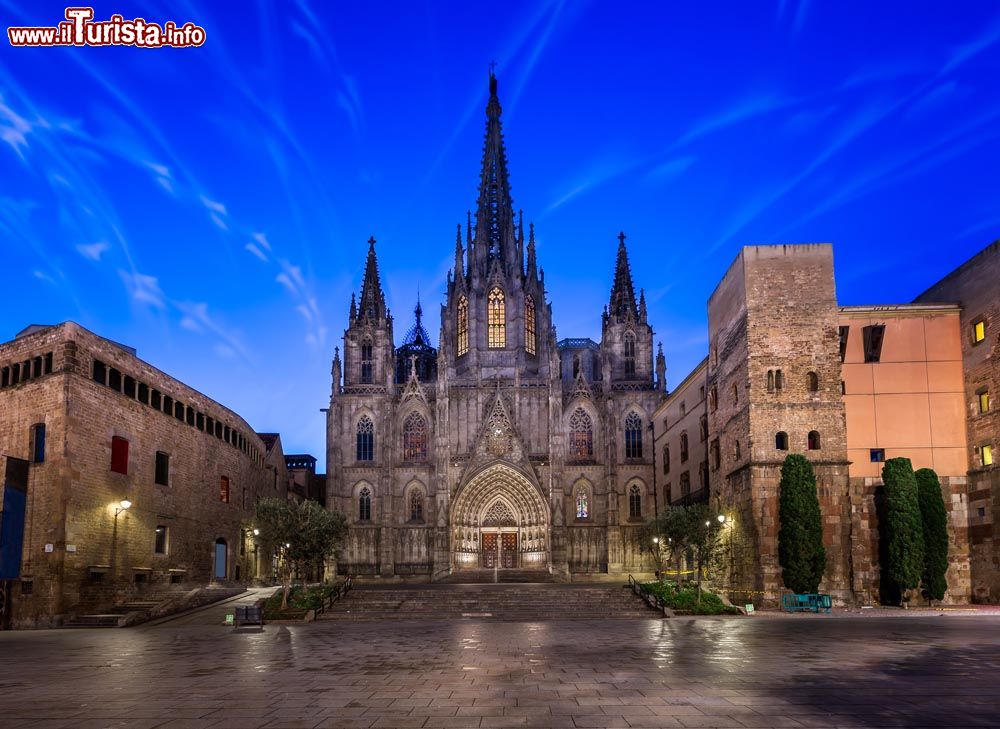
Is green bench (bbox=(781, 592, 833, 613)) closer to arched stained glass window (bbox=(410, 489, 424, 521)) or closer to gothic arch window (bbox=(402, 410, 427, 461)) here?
arched stained glass window (bbox=(410, 489, 424, 521))

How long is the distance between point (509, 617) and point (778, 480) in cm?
1112

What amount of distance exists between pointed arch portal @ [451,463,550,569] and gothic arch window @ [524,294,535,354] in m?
10.6

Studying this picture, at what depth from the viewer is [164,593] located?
33.8m

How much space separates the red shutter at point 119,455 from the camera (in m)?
34.2

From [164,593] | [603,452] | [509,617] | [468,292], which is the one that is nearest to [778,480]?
[509,617]

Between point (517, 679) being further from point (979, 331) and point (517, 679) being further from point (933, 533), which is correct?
point (979, 331)

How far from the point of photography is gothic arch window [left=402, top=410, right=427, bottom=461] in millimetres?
64125

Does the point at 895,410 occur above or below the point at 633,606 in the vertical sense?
above

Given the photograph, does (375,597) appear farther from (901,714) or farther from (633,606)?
(901,714)

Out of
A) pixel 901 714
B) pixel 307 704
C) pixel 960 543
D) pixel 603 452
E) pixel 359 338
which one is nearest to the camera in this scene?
pixel 901 714

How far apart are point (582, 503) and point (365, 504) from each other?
1502cm

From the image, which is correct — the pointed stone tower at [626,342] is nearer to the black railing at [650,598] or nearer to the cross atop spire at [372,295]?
the cross atop spire at [372,295]

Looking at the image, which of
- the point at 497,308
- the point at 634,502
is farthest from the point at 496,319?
the point at 634,502

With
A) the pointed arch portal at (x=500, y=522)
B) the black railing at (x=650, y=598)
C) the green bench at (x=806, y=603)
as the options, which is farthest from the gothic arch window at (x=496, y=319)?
the green bench at (x=806, y=603)
